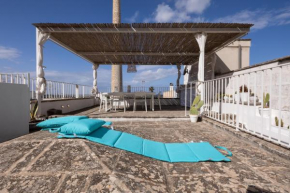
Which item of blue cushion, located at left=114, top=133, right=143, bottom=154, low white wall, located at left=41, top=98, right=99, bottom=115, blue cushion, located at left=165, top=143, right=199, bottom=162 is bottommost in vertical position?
blue cushion, located at left=165, top=143, right=199, bottom=162

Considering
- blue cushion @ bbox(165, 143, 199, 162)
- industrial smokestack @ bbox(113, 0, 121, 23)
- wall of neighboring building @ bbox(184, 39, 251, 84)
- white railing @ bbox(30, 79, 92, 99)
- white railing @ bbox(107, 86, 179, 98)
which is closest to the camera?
blue cushion @ bbox(165, 143, 199, 162)

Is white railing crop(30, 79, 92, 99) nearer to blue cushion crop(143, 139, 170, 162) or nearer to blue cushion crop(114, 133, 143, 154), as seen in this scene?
blue cushion crop(114, 133, 143, 154)

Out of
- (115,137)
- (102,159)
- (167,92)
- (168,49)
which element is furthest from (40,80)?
(167,92)

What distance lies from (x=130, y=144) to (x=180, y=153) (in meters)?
0.80

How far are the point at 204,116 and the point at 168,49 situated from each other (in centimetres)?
356

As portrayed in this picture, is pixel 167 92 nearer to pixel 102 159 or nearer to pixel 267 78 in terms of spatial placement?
pixel 267 78

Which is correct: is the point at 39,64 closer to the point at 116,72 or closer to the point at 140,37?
the point at 140,37

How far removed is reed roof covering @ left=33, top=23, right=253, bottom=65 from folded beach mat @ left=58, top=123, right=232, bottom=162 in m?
3.53

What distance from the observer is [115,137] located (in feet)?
8.25

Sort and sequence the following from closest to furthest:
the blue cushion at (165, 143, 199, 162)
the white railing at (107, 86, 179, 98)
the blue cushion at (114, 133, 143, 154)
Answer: the blue cushion at (165, 143, 199, 162), the blue cushion at (114, 133, 143, 154), the white railing at (107, 86, 179, 98)

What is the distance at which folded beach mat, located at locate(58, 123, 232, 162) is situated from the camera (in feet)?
6.47

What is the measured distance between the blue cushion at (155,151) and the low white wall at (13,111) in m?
2.83

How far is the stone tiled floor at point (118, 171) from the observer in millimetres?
1351

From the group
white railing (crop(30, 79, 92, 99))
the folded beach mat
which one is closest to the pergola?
white railing (crop(30, 79, 92, 99))
